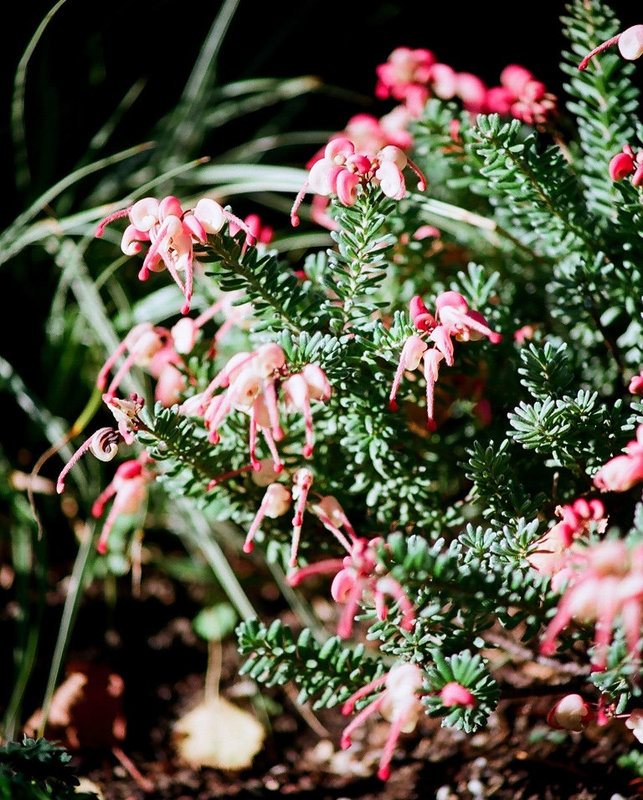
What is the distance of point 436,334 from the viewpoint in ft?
2.24

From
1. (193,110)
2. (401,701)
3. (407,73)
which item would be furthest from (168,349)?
(193,110)

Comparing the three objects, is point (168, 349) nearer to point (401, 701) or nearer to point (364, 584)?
point (364, 584)

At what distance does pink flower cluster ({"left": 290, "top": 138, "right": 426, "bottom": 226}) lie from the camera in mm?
699

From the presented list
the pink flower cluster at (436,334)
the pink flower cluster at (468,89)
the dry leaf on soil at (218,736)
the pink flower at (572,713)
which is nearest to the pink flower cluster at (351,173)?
the pink flower cluster at (436,334)

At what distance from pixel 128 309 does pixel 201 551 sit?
447 millimetres

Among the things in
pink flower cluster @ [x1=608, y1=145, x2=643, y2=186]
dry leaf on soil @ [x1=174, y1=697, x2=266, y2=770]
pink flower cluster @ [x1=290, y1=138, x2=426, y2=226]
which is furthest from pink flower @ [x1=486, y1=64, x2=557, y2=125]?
dry leaf on soil @ [x1=174, y1=697, x2=266, y2=770]

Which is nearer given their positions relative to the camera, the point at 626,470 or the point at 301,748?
the point at 626,470

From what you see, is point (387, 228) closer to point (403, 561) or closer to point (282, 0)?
point (403, 561)

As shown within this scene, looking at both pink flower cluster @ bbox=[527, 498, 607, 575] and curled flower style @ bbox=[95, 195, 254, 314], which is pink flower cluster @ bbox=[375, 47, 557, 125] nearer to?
curled flower style @ bbox=[95, 195, 254, 314]

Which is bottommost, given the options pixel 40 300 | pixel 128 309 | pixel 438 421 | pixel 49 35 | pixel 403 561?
pixel 403 561

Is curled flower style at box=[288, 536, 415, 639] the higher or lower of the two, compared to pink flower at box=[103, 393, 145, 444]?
lower

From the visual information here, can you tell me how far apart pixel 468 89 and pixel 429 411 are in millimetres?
670

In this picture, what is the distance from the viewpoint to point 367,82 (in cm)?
177

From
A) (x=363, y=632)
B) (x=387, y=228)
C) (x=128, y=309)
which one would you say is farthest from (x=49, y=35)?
(x=363, y=632)
